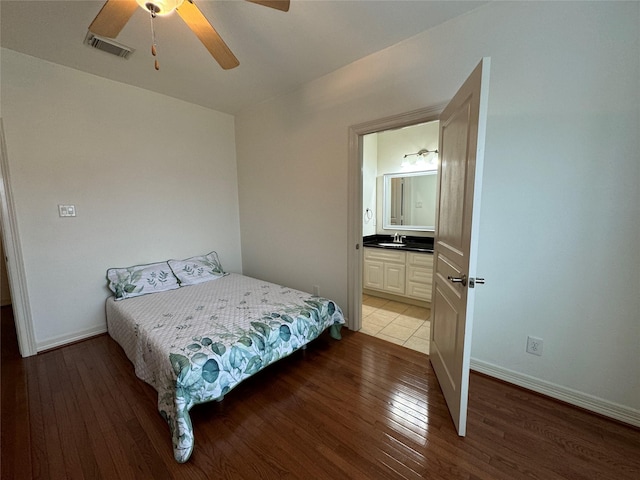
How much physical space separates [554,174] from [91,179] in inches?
156

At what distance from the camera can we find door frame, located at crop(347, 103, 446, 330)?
7.39 ft

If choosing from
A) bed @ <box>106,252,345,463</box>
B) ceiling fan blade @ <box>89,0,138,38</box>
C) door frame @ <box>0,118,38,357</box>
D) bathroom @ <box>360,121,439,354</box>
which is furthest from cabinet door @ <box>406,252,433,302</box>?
door frame @ <box>0,118,38,357</box>

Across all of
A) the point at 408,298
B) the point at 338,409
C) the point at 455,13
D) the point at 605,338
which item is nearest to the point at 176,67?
the point at 455,13

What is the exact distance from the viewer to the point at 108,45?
6.91ft

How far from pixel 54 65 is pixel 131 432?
10.4 ft

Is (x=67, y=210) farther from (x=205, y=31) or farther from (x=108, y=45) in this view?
(x=205, y=31)

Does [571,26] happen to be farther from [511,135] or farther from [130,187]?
[130,187]

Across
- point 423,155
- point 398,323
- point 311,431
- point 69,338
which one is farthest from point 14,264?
point 423,155

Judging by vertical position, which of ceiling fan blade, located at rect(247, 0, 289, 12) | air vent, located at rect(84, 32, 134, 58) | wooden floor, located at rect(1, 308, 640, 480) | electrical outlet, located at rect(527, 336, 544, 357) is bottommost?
wooden floor, located at rect(1, 308, 640, 480)

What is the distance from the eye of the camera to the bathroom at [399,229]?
126 inches

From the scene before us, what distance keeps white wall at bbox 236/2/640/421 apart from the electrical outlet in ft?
0.10

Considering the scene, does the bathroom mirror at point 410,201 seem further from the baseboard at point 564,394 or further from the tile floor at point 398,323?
the baseboard at point 564,394

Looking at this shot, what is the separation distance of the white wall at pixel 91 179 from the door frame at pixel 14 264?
0.05m

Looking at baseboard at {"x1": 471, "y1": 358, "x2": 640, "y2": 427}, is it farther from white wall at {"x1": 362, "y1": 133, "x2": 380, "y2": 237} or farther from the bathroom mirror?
white wall at {"x1": 362, "y1": 133, "x2": 380, "y2": 237}
